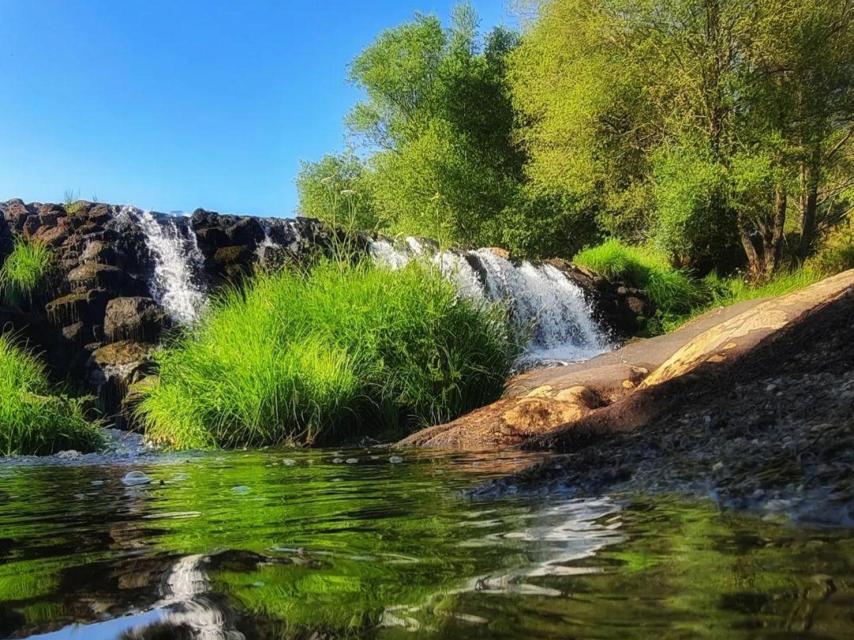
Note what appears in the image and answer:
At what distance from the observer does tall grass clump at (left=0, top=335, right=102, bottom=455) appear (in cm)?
771

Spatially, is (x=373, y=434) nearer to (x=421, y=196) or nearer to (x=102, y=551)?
(x=102, y=551)

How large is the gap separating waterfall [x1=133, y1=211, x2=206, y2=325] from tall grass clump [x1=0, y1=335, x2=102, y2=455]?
6198 mm

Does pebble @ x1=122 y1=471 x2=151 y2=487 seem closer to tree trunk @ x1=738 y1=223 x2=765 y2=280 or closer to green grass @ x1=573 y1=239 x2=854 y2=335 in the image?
green grass @ x1=573 y1=239 x2=854 y2=335

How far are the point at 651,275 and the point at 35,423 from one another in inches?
704

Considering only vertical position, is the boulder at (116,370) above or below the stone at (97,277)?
below

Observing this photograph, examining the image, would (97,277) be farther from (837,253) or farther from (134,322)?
(837,253)

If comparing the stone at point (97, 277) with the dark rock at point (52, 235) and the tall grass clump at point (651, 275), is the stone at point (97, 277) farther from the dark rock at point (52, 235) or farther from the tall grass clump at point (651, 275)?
the tall grass clump at point (651, 275)

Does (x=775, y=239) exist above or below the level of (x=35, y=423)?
above

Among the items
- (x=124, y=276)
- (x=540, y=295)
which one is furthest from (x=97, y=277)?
(x=540, y=295)

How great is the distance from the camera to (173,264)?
53.4ft

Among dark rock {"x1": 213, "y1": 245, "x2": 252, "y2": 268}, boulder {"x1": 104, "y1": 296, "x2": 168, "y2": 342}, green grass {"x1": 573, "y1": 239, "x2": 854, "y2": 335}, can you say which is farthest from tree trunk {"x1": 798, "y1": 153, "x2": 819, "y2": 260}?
boulder {"x1": 104, "y1": 296, "x2": 168, "y2": 342}

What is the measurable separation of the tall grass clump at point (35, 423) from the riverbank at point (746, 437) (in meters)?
5.66

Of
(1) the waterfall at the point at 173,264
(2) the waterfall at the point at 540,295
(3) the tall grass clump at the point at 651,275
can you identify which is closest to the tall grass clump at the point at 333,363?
(1) the waterfall at the point at 173,264

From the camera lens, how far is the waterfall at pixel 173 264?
50.7 feet
